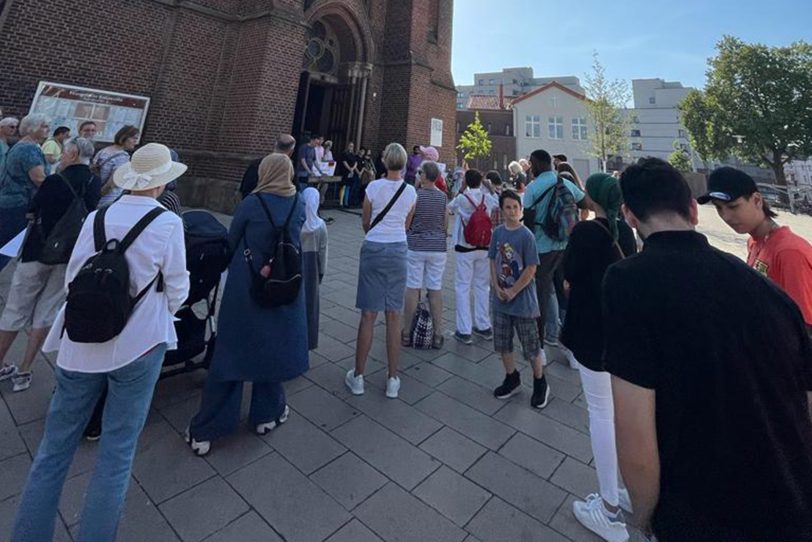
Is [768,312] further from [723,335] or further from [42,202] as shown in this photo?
[42,202]

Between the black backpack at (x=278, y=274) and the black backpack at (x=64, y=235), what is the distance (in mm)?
1553

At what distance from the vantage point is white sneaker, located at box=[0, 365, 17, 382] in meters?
3.17

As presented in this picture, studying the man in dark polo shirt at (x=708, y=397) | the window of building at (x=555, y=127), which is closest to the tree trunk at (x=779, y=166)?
the window of building at (x=555, y=127)

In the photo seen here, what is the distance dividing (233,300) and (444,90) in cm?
1594

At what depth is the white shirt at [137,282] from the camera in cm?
180

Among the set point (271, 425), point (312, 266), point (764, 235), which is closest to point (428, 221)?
point (312, 266)

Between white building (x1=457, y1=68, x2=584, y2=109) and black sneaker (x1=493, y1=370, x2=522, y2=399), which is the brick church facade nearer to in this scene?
black sneaker (x1=493, y1=370, x2=522, y2=399)

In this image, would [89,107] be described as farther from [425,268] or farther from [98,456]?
[98,456]

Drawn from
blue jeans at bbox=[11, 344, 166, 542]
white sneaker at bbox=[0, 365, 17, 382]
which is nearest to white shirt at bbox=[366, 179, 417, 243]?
blue jeans at bbox=[11, 344, 166, 542]

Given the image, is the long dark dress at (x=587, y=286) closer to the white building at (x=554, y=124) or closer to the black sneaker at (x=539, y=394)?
the black sneaker at (x=539, y=394)

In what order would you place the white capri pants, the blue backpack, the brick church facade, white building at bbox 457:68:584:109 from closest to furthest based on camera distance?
the blue backpack, the white capri pants, the brick church facade, white building at bbox 457:68:584:109

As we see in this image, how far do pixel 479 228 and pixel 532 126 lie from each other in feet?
153

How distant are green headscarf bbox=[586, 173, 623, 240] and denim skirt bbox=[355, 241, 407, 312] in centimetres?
166

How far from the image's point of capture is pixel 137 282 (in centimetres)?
187
